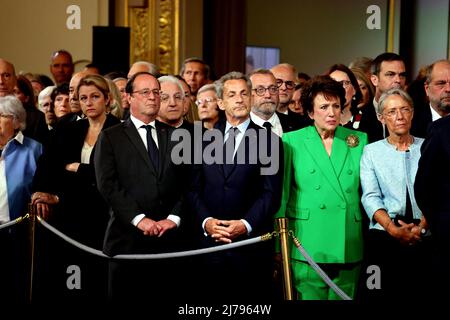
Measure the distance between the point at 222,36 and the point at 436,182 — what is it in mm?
7188

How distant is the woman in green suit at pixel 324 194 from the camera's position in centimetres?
557

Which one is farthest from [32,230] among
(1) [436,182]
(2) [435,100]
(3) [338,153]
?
(2) [435,100]

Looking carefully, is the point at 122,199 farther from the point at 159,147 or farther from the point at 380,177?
the point at 380,177

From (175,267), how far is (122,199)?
0.56 metres

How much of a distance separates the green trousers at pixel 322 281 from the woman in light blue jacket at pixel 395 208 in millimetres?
194

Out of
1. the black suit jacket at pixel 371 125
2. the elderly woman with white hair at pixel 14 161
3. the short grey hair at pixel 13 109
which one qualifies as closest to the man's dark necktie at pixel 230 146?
the black suit jacket at pixel 371 125

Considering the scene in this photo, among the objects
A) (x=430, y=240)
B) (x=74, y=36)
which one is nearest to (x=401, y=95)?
(x=430, y=240)

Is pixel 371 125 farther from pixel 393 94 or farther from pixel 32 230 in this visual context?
pixel 32 230

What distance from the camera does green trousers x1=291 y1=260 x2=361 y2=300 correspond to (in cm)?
550

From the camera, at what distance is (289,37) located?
14156 millimetres

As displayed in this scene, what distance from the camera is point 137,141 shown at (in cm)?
572

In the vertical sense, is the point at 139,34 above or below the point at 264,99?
above

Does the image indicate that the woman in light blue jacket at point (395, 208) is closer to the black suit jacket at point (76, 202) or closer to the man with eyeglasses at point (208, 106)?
the man with eyeglasses at point (208, 106)

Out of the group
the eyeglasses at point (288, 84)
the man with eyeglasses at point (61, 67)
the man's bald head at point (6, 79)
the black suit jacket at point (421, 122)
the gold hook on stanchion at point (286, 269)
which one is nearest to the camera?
the gold hook on stanchion at point (286, 269)
